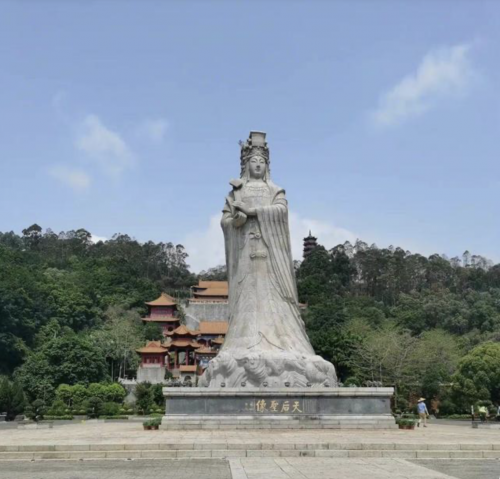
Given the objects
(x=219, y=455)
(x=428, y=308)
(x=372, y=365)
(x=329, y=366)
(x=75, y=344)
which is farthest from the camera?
(x=428, y=308)

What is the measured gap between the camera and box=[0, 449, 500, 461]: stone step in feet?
36.1

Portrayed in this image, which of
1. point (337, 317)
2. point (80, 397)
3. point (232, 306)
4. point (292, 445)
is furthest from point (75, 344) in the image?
point (292, 445)

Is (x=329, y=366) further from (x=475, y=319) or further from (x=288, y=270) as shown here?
(x=475, y=319)

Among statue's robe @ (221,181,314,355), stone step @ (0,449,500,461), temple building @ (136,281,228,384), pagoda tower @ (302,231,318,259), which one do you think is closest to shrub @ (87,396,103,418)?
statue's robe @ (221,181,314,355)

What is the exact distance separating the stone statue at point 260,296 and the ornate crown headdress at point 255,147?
0.03 m

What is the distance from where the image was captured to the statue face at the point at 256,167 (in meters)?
20.7

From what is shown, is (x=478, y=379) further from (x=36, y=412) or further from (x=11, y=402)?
(x=11, y=402)

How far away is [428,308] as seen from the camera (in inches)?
2611

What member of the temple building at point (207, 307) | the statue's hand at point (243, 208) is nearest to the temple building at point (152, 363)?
the temple building at point (207, 307)

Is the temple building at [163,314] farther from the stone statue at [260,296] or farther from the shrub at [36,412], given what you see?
the stone statue at [260,296]

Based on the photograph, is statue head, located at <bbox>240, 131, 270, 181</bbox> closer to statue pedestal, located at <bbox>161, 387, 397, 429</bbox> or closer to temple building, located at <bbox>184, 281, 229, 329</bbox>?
statue pedestal, located at <bbox>161, 387, 397, 429</bbox>

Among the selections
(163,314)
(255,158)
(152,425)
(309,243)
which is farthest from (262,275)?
(309,243)

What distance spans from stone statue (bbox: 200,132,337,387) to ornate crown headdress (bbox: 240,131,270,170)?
1.3 inches

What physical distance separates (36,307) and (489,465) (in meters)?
55.3
